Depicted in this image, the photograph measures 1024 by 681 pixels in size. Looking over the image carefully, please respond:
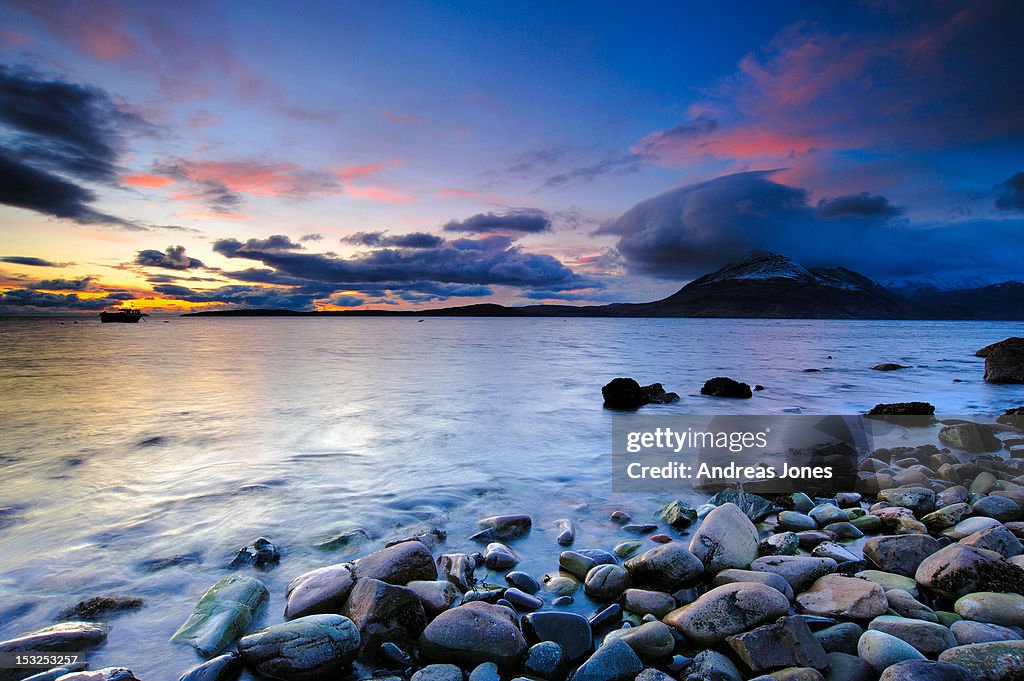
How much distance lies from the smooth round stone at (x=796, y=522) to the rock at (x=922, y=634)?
1.97 meters

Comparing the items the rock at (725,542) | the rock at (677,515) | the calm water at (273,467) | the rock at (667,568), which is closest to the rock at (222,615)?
the calm water at (273,467)

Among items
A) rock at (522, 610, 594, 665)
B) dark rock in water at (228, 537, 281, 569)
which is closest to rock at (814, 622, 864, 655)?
rock at (522, 610, 594, 665)

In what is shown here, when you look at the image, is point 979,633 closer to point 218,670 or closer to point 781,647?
point 781,647

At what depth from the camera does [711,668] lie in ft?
9.54

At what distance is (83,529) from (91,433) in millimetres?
6411

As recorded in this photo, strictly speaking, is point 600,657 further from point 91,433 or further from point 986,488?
point 91,433

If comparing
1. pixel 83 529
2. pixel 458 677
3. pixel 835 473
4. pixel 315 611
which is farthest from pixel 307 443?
pixel 835 473

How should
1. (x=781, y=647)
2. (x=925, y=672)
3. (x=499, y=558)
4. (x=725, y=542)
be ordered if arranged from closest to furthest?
(x=925, y=672)
(x=781, y=647)
(x=725, y=542)
(x=499, y=558)

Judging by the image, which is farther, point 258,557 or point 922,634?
point 258,557

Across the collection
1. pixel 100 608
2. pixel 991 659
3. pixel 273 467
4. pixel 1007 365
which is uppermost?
pixel 1007 365

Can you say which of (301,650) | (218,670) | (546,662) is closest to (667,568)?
(546,662)

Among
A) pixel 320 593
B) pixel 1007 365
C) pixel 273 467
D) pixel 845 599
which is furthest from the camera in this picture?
pixel 1007 365

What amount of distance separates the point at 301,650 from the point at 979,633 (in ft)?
13.4

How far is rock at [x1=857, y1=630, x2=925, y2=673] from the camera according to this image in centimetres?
281
